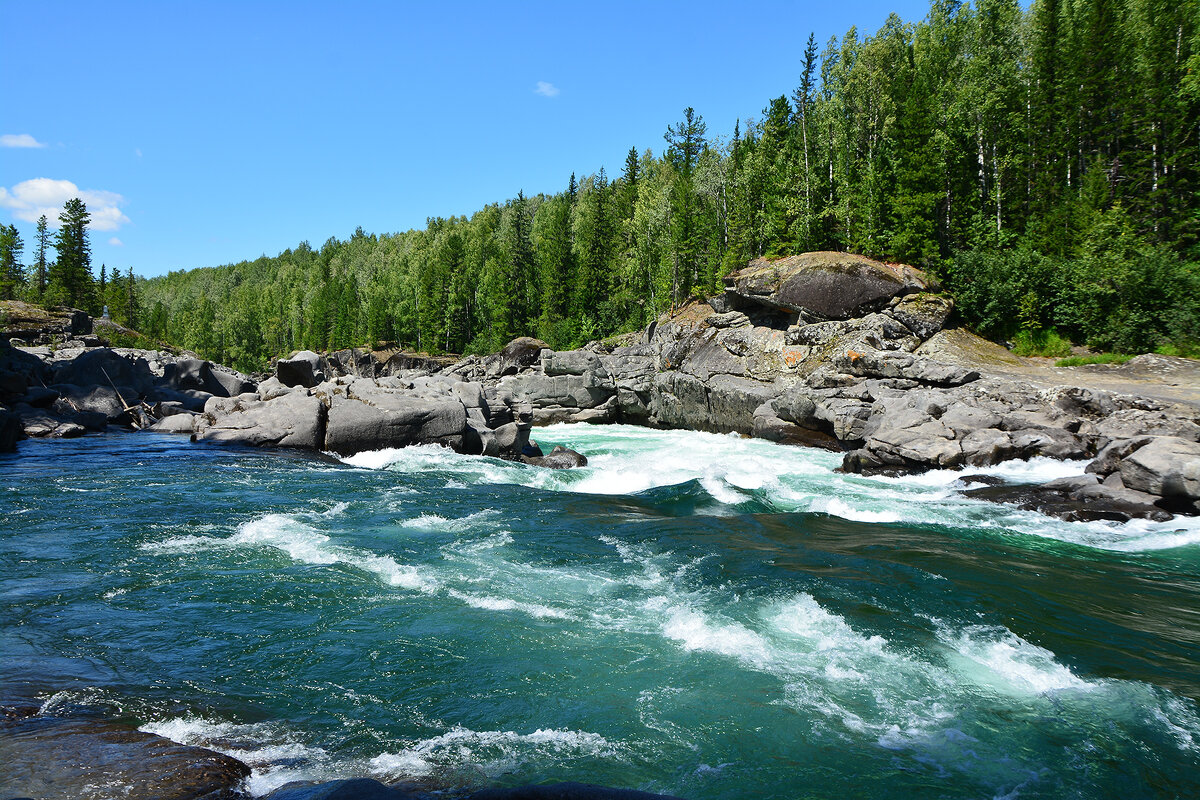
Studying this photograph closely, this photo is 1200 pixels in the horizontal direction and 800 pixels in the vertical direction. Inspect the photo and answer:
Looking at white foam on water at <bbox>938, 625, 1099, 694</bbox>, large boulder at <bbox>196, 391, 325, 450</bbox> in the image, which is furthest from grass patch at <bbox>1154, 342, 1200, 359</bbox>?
large boulder at <bbox>196, 391, 325, 450</bbox>

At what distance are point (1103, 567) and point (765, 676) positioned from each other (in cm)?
854

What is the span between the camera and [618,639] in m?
7.77

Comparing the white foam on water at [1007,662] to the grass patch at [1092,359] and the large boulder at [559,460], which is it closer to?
the large boulder at [559,460]

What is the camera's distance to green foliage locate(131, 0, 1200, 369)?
3141 cm

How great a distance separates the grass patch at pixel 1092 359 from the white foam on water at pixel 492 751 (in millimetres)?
31352

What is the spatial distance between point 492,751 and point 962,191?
4377 cm

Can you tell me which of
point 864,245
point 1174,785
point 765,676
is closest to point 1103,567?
point 1174,785

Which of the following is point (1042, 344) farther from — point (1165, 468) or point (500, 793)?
point (500, 793)

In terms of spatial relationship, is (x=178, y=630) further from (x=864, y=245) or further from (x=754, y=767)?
(x=864, y=245)

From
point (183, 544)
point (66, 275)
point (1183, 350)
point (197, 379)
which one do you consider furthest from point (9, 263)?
point (1183, 350)

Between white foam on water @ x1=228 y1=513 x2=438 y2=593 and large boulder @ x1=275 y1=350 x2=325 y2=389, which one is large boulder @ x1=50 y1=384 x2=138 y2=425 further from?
white foam on water @ x1=228 y1=513 x2=438 y2=593

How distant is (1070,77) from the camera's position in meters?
36.6

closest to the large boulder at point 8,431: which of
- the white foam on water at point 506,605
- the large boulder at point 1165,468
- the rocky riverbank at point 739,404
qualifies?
the rocky riverbank at point 739,404

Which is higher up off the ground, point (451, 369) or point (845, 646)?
point (451, 369)
